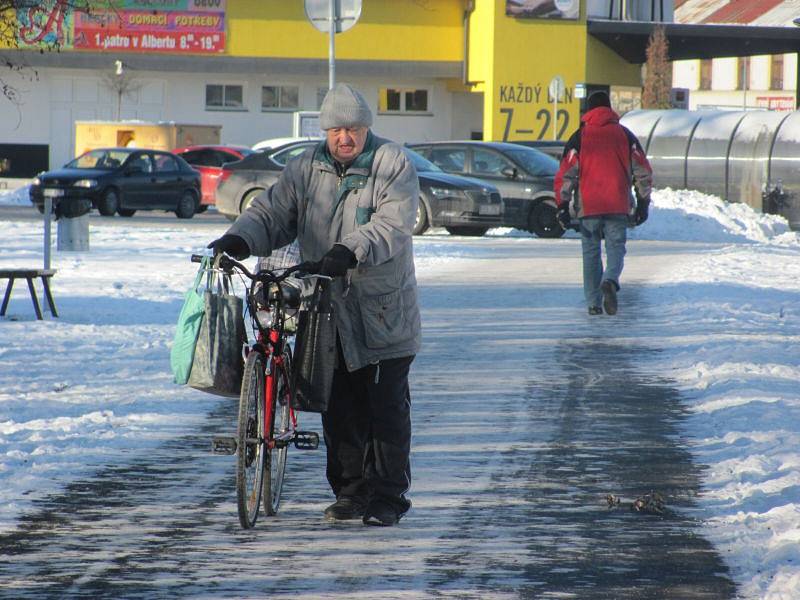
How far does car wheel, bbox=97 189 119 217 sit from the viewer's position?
29.8m

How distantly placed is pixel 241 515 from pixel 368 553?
53cm

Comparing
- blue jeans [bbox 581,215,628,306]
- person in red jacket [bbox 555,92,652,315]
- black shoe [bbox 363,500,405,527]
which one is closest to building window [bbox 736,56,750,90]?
person in red jacket [bbox 555,92,652,315]

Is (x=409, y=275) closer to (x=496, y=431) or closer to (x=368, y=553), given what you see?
(x=368, y=553)

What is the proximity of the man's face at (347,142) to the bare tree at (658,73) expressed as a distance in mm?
43802

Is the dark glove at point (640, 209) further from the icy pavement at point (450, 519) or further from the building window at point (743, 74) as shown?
the building window at point (743, 74)

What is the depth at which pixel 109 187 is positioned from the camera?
29891 mm

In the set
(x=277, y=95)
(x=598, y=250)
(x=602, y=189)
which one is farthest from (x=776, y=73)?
(x=602, y=189)

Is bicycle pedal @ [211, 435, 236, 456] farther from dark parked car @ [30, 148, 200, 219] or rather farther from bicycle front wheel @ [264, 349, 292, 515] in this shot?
dark parked car @ [30, 148, 200, 219]

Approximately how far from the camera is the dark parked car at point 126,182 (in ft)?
97.5

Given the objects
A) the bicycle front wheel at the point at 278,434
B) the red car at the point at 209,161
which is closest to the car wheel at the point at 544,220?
the red car at the point at 209,161

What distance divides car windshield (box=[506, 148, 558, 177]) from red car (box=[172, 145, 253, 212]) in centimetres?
992

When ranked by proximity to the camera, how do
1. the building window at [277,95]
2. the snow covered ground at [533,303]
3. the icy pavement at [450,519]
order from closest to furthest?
the icy pavement at [450,519] → the snow covered ground at [533,303] → the building window at [277,95]

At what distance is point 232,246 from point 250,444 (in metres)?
0.77

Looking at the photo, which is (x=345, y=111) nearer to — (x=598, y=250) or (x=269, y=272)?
(x=269, y=272)
